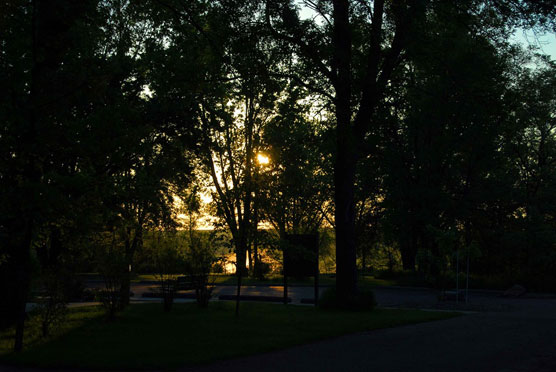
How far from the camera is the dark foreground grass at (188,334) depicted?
890 cm

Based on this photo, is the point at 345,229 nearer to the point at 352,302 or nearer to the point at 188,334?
the point at 352,302

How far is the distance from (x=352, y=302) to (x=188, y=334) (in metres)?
7.07

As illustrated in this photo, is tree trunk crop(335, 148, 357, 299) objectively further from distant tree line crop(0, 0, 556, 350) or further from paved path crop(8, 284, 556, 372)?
paved path crop(8, 284, 556, 372)

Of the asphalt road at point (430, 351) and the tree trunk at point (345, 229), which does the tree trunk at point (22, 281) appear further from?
the tree trunk at point (345, 229)

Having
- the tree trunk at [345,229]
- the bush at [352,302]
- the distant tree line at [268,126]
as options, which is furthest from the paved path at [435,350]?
the distant tree line at [268,126]

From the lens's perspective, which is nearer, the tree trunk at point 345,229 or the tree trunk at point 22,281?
the tree trunk at point 22,281

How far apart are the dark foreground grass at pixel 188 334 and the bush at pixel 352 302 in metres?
0.56

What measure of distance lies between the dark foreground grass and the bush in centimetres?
56

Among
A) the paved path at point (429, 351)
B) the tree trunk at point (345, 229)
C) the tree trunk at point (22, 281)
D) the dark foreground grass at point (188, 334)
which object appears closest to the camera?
the paved path at point (429, 351)

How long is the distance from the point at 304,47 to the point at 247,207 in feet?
16.9

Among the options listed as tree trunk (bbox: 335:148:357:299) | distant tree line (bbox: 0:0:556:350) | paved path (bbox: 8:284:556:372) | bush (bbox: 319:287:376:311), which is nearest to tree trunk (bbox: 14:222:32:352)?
distant tree line (bbox: 0:0:556:350)

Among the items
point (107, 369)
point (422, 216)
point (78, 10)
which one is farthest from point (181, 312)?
point (422, 216)

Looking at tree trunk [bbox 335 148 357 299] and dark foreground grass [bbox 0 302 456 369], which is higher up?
tree trunk [bbox 335 148 357 299]

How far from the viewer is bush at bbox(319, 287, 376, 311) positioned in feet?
56.1
